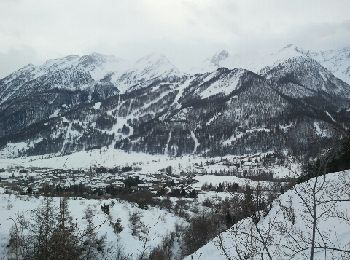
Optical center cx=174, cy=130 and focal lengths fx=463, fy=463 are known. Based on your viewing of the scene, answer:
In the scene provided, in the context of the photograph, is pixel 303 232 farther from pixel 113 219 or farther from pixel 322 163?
pixel 113 219

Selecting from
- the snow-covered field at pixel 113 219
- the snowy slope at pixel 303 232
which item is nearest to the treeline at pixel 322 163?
the snowy slope at pixel 303 232

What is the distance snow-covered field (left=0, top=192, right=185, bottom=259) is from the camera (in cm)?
8045

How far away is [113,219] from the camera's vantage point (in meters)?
93.5

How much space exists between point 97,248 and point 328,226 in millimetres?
54307

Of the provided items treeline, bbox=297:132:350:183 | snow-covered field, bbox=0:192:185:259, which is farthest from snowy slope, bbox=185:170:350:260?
snow-covered field, bbox=0:192:185:259

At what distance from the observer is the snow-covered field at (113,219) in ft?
264

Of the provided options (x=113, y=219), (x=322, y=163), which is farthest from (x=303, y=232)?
(x=113, y=219)

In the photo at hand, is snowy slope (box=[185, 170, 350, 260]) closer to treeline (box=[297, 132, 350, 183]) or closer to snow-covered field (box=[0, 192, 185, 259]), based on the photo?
treeline (box=[297, 132, 350, 183])

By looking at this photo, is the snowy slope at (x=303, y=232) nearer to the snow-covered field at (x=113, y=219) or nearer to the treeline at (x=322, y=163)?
the treeline at (x=322, y=163)

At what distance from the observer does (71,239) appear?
1577 centimetres

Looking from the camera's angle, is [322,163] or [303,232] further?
[303,232]

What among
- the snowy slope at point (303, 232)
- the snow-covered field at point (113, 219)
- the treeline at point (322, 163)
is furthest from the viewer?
the snow-covered field at point (113, 219)

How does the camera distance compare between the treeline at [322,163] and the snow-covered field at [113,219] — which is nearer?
the treeline at [322,163]

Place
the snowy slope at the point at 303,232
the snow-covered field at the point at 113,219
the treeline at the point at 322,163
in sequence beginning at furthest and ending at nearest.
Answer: the snow-covered field at the point at 113,219 < the snowy slope at the point at 303,232 < the treeline at the point at 322,163
